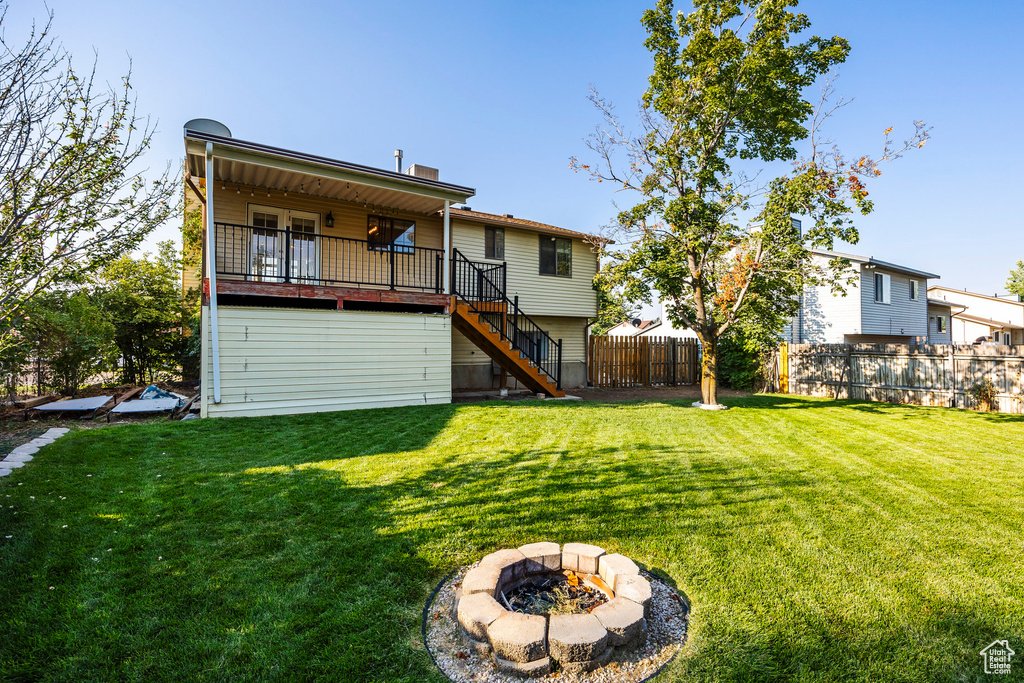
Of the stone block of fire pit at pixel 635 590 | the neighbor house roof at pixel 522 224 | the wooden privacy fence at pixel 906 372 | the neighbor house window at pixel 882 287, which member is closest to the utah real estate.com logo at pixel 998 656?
the stone block of fire pit at pixel 635 590

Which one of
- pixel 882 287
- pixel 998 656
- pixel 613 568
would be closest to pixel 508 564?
pixel 613 568

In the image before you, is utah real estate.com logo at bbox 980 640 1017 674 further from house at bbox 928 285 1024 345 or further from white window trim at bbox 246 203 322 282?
house at bbox 928 285 1024 345

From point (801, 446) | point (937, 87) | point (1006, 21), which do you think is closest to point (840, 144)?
point (937, 87)

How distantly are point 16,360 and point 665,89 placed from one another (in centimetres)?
1416

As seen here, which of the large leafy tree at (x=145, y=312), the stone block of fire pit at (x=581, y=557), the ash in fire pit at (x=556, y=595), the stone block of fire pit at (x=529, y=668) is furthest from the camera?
the large leafy tree at (x=145, y=312)


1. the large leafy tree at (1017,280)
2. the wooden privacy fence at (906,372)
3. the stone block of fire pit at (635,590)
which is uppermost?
the large leafy tree at (1017,280)

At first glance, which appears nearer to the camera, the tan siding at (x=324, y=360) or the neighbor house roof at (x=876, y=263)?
the tan siding at (x=324, y=360)

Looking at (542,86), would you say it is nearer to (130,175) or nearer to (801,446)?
(130,175)

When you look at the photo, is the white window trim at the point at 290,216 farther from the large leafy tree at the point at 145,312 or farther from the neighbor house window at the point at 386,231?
the large leafy tree at the point at 145,312

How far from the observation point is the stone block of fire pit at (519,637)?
82.4 inches

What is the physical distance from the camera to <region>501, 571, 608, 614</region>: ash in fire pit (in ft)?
8.39

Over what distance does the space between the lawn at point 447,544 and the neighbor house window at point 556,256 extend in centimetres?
923

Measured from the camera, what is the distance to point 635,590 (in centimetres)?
249

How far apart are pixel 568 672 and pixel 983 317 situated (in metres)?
42.6
